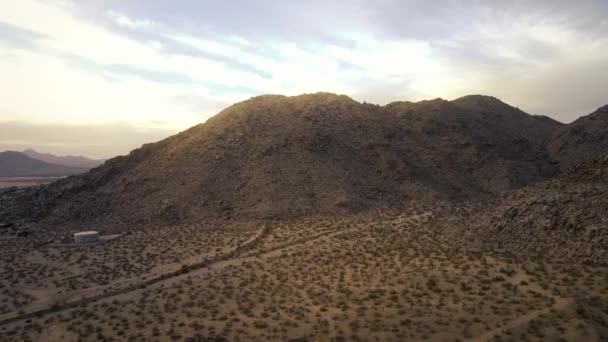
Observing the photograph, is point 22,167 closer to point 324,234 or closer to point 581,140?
point 324,234

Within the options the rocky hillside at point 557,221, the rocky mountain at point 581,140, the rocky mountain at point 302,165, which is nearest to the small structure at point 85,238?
the rocky mountain at point 302,165

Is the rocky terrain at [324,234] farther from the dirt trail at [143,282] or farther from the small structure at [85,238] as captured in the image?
the small structure at [85,238]

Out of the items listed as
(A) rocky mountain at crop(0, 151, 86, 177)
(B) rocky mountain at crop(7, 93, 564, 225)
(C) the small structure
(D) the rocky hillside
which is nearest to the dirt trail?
(B) rocky mountain at crop(7, 93, 564, 225)

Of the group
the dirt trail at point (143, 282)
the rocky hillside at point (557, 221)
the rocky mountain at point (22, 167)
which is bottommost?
the dirt trail at point (143, 282)

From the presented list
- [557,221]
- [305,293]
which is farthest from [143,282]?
[557,221]

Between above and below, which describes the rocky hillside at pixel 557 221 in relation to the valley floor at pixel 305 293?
above

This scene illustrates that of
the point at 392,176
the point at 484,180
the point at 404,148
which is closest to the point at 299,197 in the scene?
the point at 392,176

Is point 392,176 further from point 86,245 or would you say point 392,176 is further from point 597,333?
point 597,333
